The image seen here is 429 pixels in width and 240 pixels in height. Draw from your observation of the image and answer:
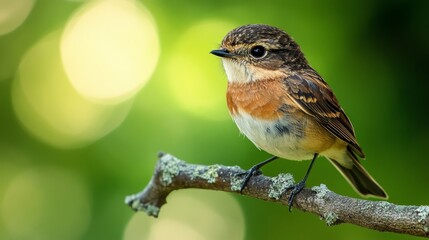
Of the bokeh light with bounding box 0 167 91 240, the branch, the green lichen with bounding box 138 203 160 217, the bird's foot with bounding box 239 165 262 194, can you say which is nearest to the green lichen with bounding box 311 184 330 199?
the branch

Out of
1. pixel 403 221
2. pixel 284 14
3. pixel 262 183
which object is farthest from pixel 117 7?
pixel 403 221

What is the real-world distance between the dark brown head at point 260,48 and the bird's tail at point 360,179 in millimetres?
668

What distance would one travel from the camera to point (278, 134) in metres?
4.25

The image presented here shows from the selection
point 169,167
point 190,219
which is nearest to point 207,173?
point 169,167

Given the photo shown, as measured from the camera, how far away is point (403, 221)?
10.1 feet

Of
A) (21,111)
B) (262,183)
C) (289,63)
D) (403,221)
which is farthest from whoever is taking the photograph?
(21,111)

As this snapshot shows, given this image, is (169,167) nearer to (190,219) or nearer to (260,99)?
(260,99)

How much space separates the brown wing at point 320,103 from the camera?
443cm

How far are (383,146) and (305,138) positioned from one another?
528 millimetres

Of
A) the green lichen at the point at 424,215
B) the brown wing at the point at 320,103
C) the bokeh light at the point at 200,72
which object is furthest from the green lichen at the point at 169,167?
the green lichen at the point at 424,215

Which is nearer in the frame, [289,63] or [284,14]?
[289,63]

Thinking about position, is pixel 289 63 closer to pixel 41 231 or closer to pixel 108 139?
pixel 108 139

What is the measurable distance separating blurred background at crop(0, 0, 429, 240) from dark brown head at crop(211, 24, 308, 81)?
273mm

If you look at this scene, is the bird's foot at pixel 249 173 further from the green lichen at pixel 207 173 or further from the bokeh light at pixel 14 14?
the bokeh light at pixel 14 14
